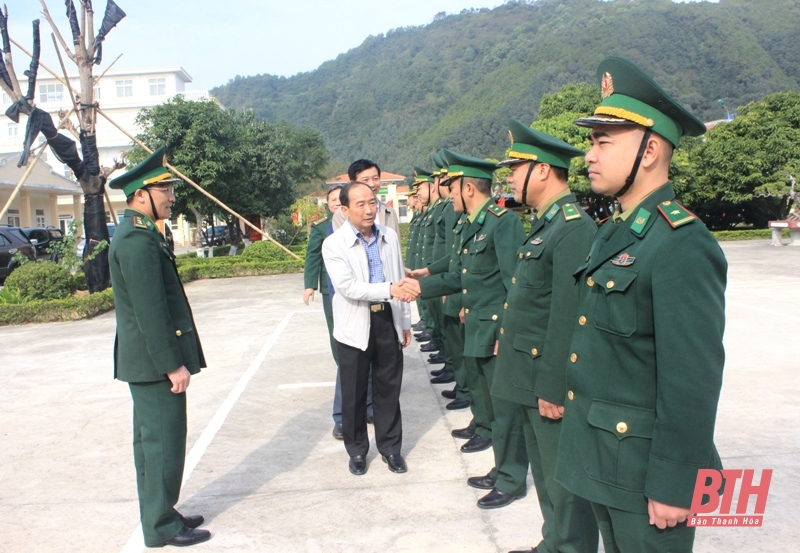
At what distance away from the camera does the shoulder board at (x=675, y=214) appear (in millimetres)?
1644

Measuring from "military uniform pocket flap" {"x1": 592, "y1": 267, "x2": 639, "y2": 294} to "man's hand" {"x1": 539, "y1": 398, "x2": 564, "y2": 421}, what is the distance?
2.55ft

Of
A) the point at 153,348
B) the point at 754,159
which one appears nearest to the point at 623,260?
the point at 153,348

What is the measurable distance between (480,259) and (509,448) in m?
1.04

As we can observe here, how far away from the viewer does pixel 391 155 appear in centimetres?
9406

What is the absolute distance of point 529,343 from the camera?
272 cm

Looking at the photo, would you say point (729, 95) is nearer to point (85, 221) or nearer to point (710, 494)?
point (85, 221)

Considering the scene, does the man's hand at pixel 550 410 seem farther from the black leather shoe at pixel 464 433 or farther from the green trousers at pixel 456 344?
the green trousers at pixel 456 344

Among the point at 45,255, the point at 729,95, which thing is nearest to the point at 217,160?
the point at 45,255

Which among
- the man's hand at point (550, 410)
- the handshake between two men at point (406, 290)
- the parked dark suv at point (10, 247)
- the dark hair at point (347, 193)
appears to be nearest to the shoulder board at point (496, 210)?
the handshake between two men at point (406, 290)

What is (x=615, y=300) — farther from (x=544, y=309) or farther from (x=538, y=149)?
(x=538, y=149)

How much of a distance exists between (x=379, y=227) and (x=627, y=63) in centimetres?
236

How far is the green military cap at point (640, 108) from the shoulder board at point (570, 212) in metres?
0.73

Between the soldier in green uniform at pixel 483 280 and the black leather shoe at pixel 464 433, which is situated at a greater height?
the soldier in green uniform at pixel 483 280

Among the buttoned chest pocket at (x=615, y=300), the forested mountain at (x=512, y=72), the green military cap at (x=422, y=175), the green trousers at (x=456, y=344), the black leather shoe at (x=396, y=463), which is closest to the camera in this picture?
the buttoned chest pocket at (x=615, y=300)
